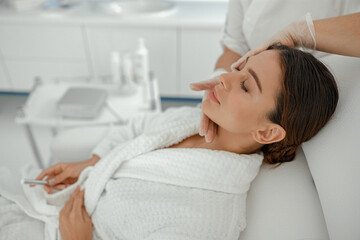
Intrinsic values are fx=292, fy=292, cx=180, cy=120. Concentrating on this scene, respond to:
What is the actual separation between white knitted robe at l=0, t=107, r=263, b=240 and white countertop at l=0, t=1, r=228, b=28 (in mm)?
1480

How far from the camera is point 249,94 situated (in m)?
0.87

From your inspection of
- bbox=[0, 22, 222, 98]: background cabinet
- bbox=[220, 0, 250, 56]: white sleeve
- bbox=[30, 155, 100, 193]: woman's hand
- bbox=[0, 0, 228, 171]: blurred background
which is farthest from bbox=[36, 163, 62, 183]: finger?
bbox=[0, 22, 222, 98]: background cabinet

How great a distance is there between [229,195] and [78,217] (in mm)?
532

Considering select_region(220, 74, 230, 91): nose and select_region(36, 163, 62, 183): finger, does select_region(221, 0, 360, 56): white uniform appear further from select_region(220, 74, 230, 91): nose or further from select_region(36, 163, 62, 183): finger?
select_region(36, 163, 62, 183): finger

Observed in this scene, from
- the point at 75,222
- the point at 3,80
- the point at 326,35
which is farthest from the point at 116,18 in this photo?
the point at 326,35

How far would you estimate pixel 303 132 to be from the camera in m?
0.86

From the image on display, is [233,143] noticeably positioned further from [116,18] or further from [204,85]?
[116,18]

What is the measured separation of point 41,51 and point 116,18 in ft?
2.63

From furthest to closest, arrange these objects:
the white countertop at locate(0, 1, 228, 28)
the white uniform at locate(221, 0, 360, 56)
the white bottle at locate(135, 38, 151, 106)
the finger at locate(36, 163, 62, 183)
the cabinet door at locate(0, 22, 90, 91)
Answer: the cabinet door at locate(0, 22, 90, 91)
the white countertop at locate(0, 1, 228, 28)
the white bottle at locate(135, 38, 151, 106)
the finger at locate(36, 163, 62, 183)
the white uniform at locate(221, 0, 360, 56)

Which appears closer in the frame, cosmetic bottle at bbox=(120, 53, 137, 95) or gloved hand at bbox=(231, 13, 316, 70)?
gloved hand at bbox=(231, 13, 316, 70)

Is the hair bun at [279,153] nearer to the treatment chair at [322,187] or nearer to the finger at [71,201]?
the treatment chair at [322,187]

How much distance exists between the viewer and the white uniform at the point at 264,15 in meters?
1.04

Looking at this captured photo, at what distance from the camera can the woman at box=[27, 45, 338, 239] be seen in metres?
0.83

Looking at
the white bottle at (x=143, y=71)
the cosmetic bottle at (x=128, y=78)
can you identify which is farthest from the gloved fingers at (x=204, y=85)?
the cosmetic bottle at (x=128, y=78)
